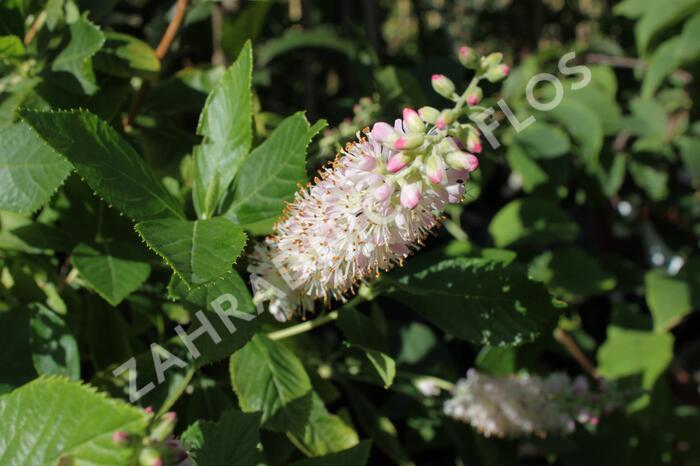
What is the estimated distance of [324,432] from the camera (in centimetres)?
92

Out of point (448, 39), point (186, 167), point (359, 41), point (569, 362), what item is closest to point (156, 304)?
point (186, 167)

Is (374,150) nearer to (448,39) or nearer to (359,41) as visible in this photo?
(359,41)

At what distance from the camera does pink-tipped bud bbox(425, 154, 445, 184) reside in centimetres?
66

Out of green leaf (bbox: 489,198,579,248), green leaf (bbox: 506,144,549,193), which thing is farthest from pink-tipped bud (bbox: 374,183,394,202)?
green leaf (bbox: 506,144,549,193)

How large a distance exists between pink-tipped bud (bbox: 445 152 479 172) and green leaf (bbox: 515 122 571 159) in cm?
95

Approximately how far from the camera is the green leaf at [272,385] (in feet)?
2.85

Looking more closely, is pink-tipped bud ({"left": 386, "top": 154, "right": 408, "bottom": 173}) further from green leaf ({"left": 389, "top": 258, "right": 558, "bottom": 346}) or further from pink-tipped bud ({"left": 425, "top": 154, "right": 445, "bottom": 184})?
green leaf ({"left": 389, "top": 258, "right": 558, "bottom": 346})

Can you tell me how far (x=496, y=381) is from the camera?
4.02ft

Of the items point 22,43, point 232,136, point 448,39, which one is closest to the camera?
point 232,136

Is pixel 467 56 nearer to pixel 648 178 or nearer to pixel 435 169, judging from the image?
pixel 435 169

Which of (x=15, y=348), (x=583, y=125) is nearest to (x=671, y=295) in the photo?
(x=583, y=125)

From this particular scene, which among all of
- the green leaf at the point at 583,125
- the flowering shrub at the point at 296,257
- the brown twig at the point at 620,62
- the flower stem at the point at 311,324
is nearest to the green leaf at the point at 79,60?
the flowering shrub at the point at 296,257

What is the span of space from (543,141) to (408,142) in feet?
3.32

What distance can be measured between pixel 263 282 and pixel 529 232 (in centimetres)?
71
